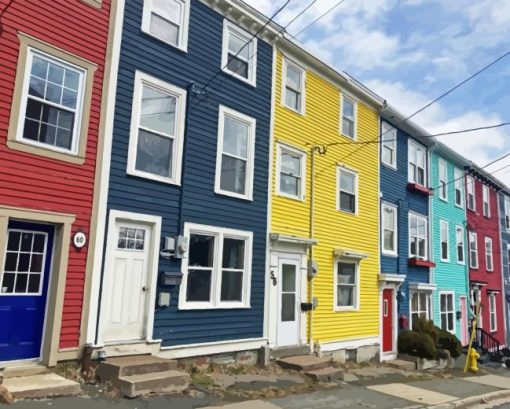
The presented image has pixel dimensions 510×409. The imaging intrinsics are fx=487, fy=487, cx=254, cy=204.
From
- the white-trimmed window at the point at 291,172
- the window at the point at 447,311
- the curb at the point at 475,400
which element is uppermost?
the white-trimmed window at the point at 291,172

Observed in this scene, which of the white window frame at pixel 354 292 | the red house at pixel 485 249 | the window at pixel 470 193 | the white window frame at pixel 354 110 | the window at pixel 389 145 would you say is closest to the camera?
the white window frame at pixel 354 292

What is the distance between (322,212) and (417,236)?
7.20m

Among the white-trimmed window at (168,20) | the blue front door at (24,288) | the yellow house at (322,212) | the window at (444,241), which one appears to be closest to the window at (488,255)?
the window at (444,241)

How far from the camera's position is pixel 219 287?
11.3m

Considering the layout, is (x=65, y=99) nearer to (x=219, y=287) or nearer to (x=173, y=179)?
(x=173, y=179)

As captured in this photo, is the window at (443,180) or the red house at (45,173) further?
the window at (443,180)

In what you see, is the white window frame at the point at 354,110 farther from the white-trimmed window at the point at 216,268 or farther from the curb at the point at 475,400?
the curb at the point at 475,400

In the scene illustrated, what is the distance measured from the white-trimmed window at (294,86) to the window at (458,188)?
12.9 m

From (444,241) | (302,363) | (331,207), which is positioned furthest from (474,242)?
(302,363)

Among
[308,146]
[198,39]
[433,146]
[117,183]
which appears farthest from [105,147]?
[433,146]

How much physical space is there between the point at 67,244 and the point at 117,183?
1572mm

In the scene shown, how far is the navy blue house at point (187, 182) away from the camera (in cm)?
965

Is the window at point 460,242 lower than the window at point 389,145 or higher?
lower

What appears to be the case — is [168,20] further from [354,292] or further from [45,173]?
[354,292]
